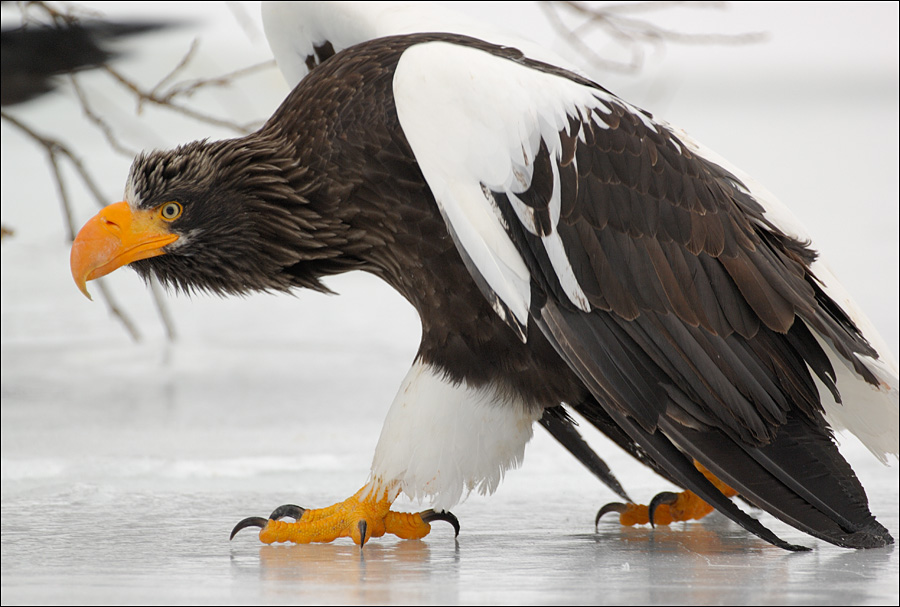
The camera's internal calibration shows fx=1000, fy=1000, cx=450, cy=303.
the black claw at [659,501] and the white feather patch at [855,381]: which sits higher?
the white feather patch at [855,381]

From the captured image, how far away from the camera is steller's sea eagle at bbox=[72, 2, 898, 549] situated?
182 centimetres

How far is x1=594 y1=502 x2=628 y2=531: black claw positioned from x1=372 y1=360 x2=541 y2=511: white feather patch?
1.00 feet

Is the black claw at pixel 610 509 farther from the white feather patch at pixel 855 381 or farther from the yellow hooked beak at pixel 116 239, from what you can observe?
the yellow hooked beak at pixel 116 239

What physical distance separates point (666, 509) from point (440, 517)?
1.88ft

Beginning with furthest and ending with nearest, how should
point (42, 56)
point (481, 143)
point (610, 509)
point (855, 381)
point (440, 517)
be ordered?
point (42, 56), point (610, 509), point (440, 517), point (855, 381), point (481, 143)

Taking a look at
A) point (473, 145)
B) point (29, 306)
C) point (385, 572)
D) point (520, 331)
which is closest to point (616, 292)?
point (520, 331)

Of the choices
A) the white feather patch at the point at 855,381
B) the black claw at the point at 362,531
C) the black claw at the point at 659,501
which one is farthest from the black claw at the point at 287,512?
the white feather patch at the point at 855,381

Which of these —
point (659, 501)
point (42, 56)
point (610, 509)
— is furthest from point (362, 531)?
point (42, 56)

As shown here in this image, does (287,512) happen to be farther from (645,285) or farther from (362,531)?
(645,285)

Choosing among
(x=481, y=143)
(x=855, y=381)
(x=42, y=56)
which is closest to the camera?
(x=481, y=143)

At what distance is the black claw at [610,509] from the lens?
7.39ft

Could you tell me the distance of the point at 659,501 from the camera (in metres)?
2.34

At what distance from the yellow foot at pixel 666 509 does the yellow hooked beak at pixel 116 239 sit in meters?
1.17

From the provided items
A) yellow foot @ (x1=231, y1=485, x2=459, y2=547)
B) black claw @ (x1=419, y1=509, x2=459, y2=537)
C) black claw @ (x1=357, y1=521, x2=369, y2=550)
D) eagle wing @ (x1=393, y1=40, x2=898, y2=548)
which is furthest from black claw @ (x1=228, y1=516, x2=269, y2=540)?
eagle wing @ (x1=393, y1=40, x2=898, y2=548)
